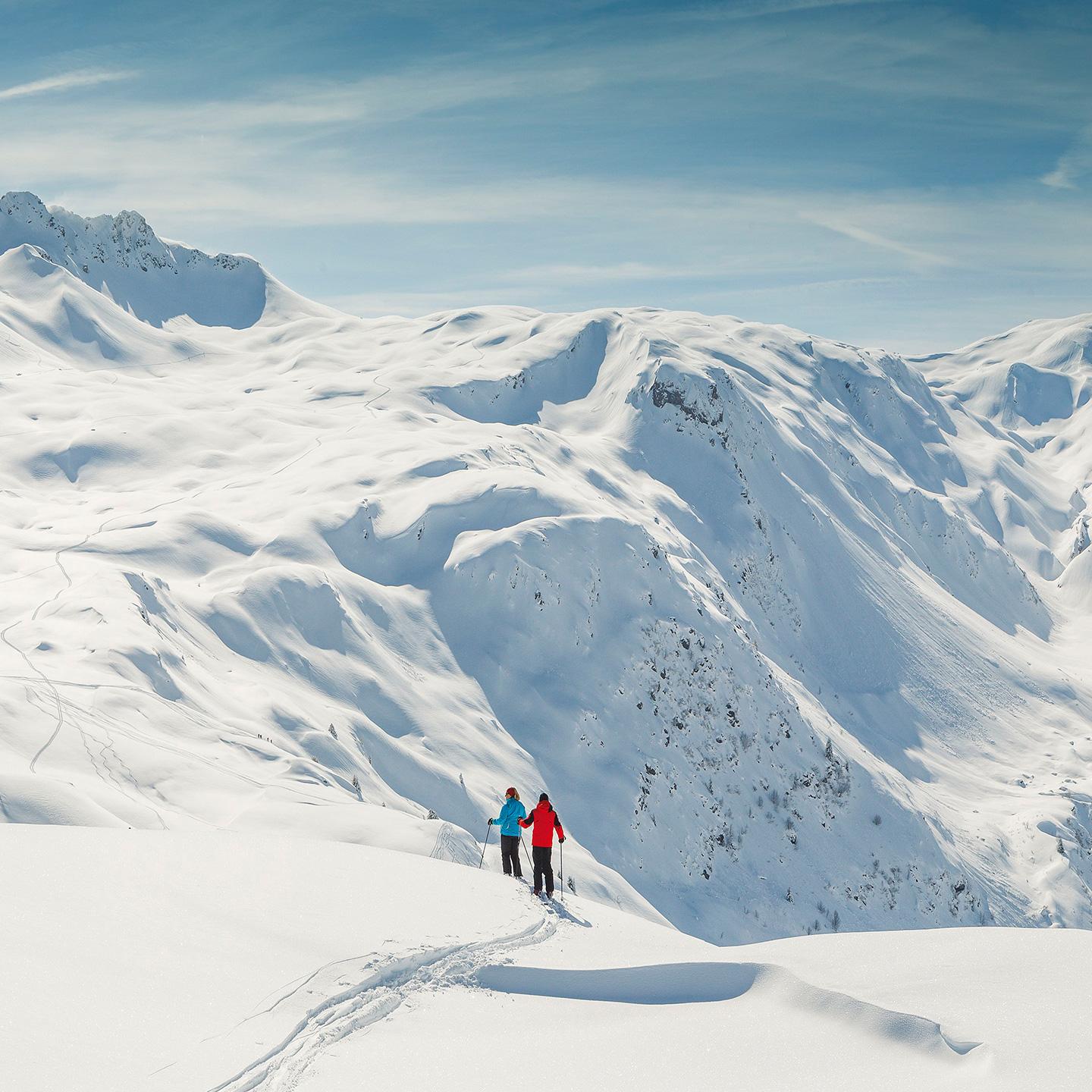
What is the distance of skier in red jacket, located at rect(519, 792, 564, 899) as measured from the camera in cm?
1410

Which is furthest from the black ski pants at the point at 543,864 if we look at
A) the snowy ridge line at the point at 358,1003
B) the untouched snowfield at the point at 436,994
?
the snowy ridge line at the point at 358,1003

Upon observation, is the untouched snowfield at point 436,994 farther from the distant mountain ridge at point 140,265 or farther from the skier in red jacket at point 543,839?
the distant mountain ridge at point 140,265

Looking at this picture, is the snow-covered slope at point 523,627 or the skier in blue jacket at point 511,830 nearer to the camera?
the skier in blue jacket at point 511,830

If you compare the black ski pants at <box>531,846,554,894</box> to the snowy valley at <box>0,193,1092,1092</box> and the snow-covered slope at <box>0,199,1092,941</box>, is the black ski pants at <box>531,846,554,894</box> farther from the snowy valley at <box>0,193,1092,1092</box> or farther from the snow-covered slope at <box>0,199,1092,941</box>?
the snow-covered slope at <box>0,199,1092,941</box>

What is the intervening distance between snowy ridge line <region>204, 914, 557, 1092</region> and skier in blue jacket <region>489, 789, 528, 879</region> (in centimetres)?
340

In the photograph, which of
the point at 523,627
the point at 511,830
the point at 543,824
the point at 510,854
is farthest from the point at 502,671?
the point at 543,824

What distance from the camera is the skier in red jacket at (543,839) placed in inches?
555

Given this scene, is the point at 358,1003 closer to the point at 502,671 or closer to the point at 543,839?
the point at 543,839

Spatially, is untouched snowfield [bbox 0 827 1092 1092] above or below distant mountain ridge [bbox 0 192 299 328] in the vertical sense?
below

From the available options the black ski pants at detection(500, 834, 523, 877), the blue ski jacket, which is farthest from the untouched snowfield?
the black ski pants at detection(500, 834, 523, 877)

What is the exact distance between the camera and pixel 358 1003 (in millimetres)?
8914

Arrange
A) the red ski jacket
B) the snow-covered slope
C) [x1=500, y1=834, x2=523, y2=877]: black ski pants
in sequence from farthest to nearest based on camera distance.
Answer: the snow-covered slope, [x1=500, y1=834, x2=523, y2=877]: black ski pants, the red ski jacket

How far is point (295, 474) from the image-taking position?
55.0 meters

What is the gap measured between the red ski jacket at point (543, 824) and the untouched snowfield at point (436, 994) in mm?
2403
